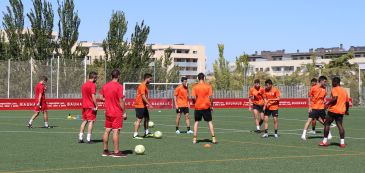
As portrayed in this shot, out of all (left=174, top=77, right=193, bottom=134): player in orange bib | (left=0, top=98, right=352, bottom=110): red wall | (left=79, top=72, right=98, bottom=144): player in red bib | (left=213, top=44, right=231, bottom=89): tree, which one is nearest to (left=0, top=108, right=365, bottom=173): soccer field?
(left=79, top=72, right=98, bottom=144): player in red bib

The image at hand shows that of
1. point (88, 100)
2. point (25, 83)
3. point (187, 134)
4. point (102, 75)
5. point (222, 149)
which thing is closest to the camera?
point (222, 149)

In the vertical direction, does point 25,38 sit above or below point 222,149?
→ above

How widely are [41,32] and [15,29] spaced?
2645 millimetres

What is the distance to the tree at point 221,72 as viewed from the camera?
90688 millimetres

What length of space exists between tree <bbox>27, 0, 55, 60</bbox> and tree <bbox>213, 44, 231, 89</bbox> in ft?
101

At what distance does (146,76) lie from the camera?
1991 centimetres

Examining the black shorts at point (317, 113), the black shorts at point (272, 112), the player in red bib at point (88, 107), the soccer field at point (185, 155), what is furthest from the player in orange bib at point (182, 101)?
the player in red bib at point (88, 107)

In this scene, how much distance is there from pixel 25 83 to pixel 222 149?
32.2 metres

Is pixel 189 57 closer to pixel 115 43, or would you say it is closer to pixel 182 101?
pixel 115 43

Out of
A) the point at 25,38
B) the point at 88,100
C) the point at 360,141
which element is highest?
the point at 25,38

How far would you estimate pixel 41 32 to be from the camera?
65.1 meters

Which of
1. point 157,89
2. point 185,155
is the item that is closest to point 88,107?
point 185,155

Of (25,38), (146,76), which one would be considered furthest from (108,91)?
(25,38)

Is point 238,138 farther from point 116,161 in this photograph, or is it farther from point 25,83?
point 25,83
